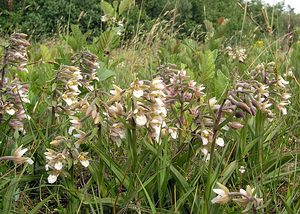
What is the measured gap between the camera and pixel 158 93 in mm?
1470

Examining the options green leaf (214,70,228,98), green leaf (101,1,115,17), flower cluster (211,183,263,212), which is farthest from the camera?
green leaf (101,1,115,17)

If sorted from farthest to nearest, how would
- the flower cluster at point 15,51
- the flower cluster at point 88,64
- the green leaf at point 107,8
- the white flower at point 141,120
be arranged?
the green leaf at point 107,8
the flower cluster at point 88,64
the flower cluster at point 15,51
the white flower at point 141,120

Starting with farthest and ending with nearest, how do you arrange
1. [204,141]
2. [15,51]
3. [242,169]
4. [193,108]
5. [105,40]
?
[105,40] → [15,51] → [242,169] → [193,108] → [204,141]

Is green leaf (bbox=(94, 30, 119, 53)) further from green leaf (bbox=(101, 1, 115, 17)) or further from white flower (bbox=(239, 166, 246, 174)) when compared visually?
white flower (bbox=(239, 166, 246, 174))

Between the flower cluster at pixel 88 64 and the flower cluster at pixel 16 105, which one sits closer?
the flower cluster at pixel 16 105

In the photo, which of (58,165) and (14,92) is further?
(14,92)

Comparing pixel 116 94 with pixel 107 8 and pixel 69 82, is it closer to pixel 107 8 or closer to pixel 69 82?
pixel 69 82

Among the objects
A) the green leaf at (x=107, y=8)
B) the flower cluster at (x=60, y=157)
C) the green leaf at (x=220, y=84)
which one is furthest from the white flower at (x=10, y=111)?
the green leaf at (x=107, y=8)

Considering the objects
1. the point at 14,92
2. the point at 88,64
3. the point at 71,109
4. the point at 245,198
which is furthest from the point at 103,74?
the point at 245,198

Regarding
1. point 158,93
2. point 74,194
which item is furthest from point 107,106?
point 74,194

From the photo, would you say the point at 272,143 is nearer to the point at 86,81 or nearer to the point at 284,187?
the point at 284,187

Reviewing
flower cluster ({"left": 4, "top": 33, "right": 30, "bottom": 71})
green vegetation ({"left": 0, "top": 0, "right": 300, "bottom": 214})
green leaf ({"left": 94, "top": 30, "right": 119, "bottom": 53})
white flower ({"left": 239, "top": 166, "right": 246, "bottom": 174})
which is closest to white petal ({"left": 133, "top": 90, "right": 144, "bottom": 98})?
green vegetation ({"left": 0, "top": 0, "right": 300, "bottom": 214})

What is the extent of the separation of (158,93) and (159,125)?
0.10m

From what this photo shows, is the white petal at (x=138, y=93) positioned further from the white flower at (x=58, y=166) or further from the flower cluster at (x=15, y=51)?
the flower cluster at (x=15, y=51)
